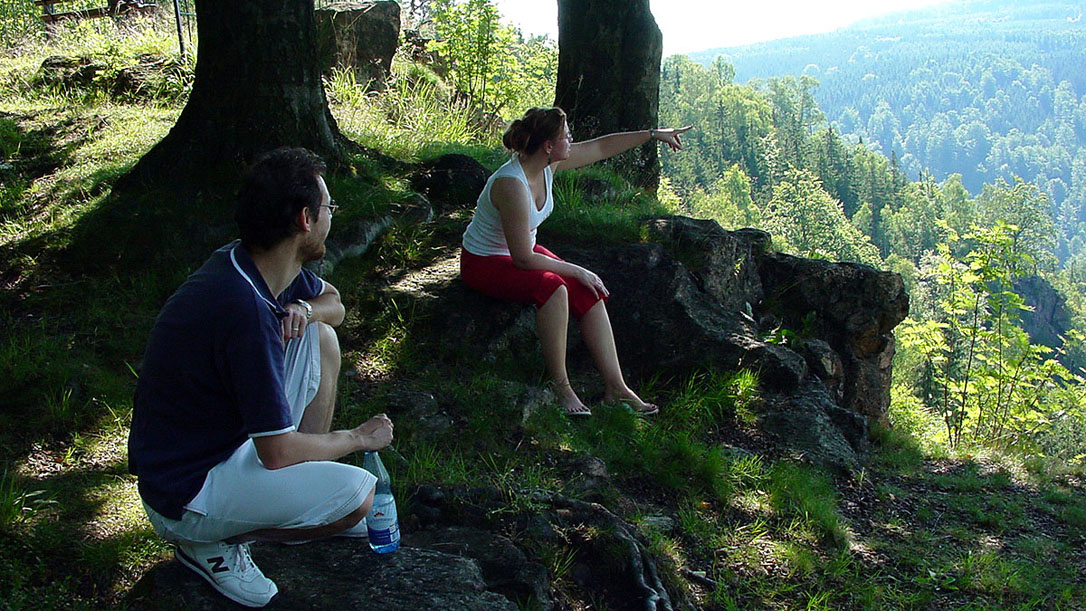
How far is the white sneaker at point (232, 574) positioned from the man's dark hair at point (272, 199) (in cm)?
97

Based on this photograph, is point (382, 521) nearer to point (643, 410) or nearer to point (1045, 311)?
point (643, 410)

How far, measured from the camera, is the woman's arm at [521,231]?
5059 millimetres

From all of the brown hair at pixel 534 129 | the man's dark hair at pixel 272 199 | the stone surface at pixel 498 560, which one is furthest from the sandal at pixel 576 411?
the man's dark hair at pixel 272 199

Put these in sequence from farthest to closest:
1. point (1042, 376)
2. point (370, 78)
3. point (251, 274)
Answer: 1. point (1042, 376)
2. point (370, 78)
3. point (251, 274)

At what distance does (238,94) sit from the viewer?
241 inches

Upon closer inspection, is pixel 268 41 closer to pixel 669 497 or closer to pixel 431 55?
pixel 669 497

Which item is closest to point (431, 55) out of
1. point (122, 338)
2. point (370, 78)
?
point (370, 78)

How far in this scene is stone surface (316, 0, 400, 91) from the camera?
10789mm

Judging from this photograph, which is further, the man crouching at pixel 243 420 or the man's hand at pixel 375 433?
the man's hand at pixel 375 433

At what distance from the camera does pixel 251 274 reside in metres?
2.73

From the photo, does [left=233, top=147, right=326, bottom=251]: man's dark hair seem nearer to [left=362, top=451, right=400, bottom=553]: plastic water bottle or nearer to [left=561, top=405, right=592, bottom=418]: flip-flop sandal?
[left=362, top=451, right=400, bottom=553]: plastic water bottle

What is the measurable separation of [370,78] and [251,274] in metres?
8.91

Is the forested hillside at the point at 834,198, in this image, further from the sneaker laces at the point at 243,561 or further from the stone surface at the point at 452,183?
the sneaker laces at the point at 243,561

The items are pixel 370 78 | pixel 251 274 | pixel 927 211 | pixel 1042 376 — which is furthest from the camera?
pixel 927 211
